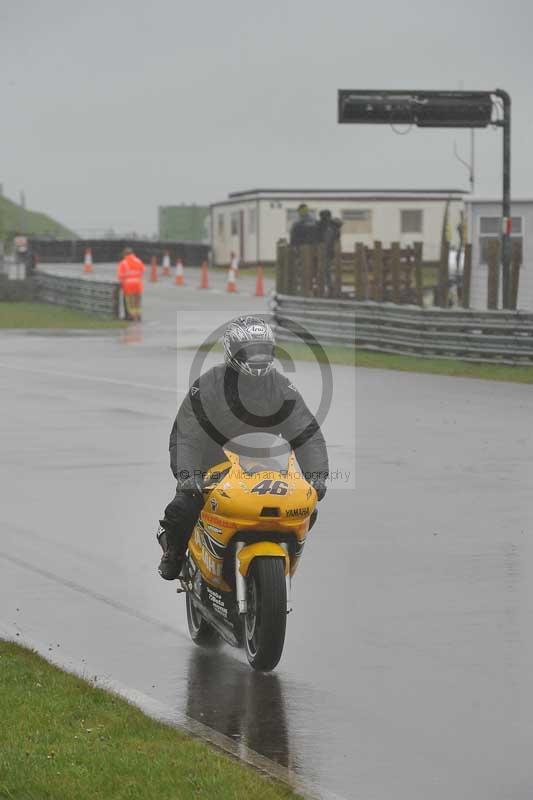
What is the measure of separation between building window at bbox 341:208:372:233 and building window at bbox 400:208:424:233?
4.04ft

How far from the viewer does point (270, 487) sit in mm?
7480

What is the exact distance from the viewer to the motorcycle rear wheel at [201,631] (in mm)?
8359

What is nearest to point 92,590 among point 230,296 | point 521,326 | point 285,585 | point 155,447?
point 285,585

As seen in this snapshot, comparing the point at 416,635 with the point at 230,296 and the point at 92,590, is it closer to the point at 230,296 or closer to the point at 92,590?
the point at 92,590

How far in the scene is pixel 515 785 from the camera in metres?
5.94

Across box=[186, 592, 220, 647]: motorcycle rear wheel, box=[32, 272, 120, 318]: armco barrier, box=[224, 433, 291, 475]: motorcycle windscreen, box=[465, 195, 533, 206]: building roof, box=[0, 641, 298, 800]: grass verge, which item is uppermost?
box=[465, 195, 533, 206]: building roof

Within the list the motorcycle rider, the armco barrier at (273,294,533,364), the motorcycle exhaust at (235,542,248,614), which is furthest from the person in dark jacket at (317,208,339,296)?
the motorcycle exhaust at (235,542,248,614)

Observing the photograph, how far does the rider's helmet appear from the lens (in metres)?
7.69

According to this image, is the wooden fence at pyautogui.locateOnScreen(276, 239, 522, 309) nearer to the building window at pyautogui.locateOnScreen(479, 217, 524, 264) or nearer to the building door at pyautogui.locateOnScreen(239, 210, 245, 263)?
the building window at pyautogui.locateOnScreen(479, 217, 524, 264)

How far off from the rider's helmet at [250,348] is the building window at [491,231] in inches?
1112

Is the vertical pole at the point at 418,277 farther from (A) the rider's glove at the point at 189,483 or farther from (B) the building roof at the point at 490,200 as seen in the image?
(A) the rider's glove at the point at 189,483

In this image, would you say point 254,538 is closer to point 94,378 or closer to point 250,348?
point 250,348

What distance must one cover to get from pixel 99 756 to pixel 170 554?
2.23 m

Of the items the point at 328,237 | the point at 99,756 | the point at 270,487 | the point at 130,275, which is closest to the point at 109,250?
the point at 130,275
